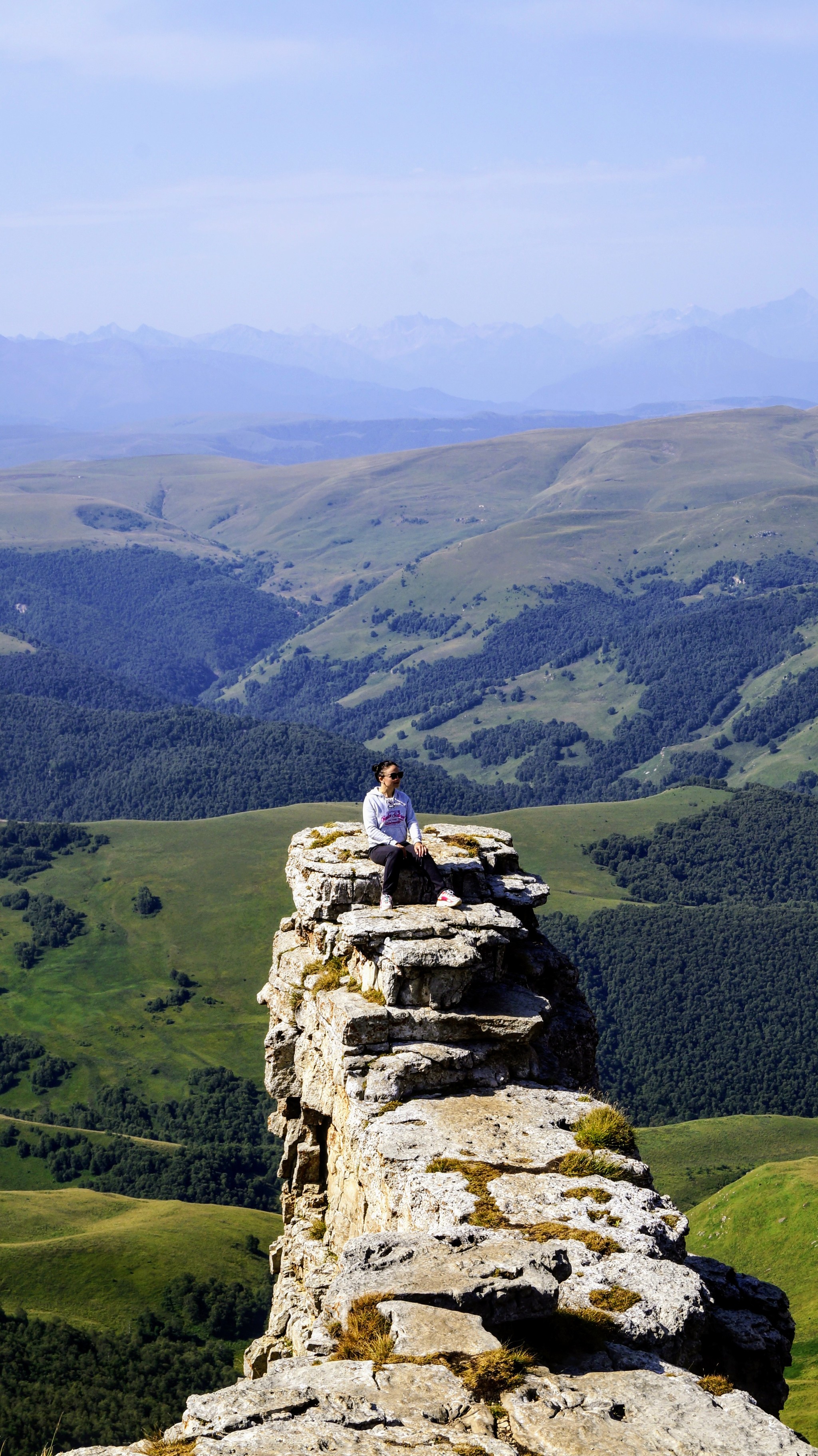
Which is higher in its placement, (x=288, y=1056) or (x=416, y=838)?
(x=416, y=838)

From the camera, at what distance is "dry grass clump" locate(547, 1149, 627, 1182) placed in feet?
79.5

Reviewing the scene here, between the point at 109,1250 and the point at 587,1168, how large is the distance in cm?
12135

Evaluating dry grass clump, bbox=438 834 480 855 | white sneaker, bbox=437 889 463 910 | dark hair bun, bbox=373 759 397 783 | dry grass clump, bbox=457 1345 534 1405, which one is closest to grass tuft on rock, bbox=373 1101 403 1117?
white sneaker, bbox=437 889 463 910

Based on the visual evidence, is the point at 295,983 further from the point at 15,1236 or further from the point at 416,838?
the point at 15,1236

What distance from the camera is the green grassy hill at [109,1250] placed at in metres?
120

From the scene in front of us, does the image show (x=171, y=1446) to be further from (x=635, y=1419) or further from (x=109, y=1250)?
(x=109, y=1250)

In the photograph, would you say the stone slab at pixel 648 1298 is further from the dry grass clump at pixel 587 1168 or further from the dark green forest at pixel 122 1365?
the dark green forest at pixel 122 1365

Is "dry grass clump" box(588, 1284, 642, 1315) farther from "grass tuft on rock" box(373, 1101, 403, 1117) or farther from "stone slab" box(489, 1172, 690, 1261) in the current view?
"grass tuft on rock" box(373, 1101, 403, 1117)

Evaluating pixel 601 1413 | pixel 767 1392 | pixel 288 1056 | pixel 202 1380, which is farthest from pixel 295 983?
pixel 202 1380

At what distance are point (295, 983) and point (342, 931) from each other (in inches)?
171

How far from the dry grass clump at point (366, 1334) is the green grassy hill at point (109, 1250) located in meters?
107

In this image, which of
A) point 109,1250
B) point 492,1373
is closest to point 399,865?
point 492,1373

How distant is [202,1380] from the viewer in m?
107

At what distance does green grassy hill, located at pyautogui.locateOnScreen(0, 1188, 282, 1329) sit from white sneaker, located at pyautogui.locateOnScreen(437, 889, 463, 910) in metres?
99.2
